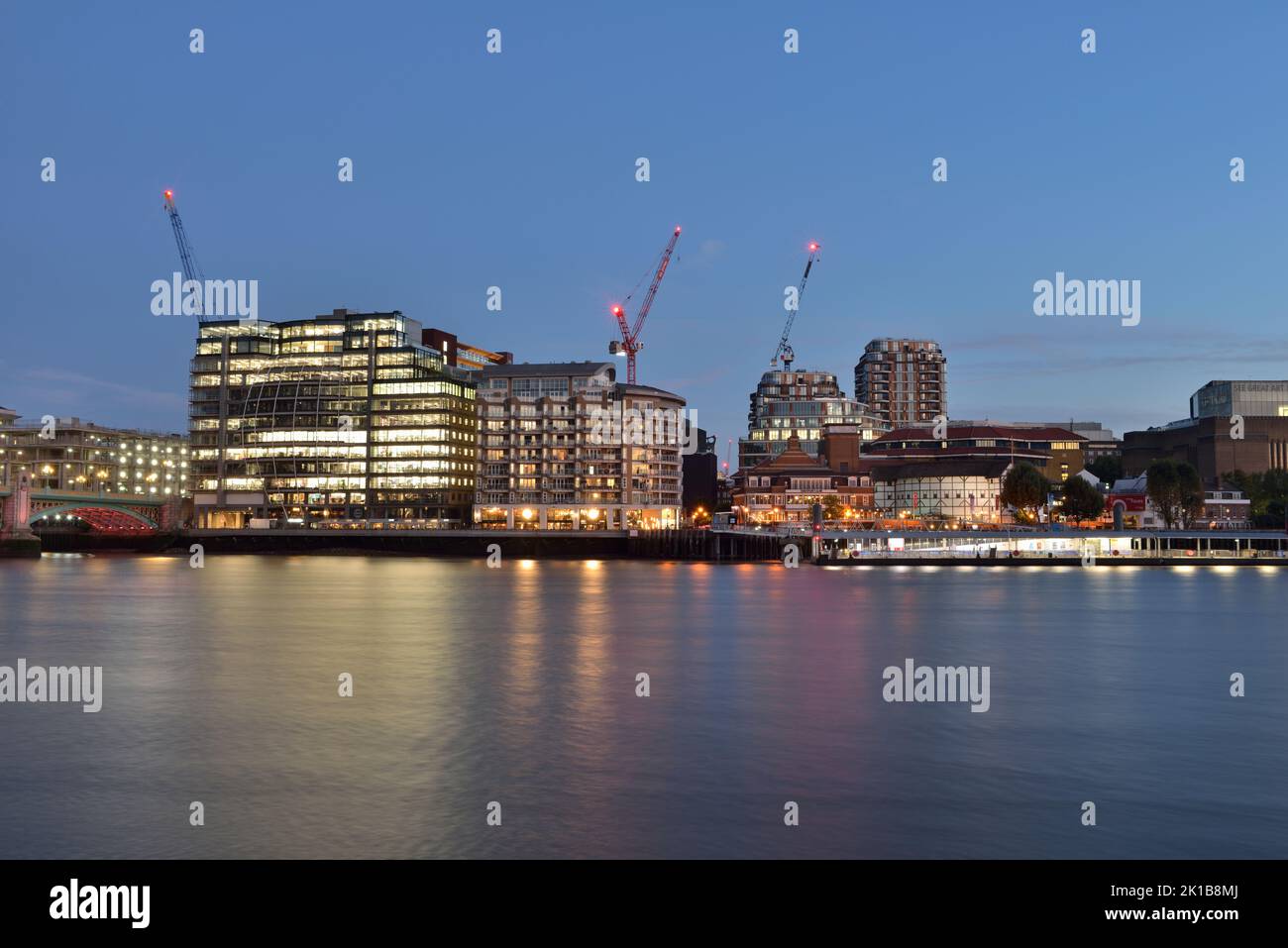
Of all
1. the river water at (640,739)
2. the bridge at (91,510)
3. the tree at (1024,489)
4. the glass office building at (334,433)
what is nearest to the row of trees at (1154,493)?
the tree at (1024,489)

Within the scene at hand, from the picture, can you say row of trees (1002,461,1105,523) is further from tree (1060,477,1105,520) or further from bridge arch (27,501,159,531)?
bridge arch (27,501,159,531)

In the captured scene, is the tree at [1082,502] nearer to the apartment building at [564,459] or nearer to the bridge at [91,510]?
the apartment building at [564,459]

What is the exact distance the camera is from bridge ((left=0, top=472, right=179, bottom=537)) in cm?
15988

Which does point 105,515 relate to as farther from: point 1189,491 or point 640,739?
point 640,739

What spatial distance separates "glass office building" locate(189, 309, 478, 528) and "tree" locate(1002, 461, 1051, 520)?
89437 mm

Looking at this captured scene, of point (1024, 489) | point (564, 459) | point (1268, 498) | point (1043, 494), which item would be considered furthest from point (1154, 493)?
point (564, 459)

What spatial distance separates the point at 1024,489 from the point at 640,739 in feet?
515

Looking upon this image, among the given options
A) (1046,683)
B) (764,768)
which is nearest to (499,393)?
(1046,683)

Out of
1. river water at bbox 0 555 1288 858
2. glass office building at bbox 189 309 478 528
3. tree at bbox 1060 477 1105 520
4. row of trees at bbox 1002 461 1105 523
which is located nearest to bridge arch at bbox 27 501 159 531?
glass office building at bbox 189 309 478 528

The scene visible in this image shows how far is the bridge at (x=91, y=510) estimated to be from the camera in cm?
15988

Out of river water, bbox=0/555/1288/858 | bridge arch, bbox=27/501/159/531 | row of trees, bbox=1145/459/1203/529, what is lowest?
river water, bbox=0/555/1288/858

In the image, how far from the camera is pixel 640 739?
99.5ft

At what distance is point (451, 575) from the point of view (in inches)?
4562
